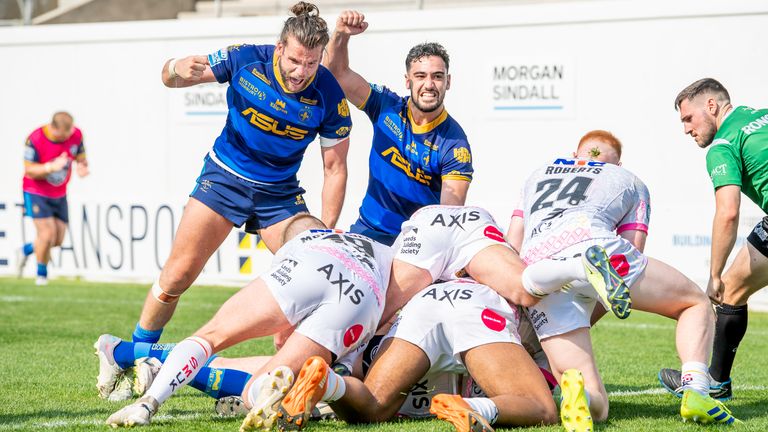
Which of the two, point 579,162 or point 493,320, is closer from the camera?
point 493,320

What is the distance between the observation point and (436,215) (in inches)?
228

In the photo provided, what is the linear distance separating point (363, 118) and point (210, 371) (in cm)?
903

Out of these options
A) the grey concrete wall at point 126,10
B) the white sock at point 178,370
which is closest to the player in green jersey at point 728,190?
the white sock at point 178,370

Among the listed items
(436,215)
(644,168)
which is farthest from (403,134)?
(644,168)

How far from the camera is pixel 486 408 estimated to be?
191 inches

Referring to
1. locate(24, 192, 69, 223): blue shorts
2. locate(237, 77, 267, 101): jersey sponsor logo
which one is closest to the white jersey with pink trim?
locate(237, 77, 267, 101): jersey sponsor logo

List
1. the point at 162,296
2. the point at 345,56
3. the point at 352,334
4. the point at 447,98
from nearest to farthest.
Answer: the point at 352,334, the point at 162,296, the point at 345,56, the point at 447,98

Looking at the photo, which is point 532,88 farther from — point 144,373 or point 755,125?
point 144,373

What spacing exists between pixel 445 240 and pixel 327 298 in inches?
30.9

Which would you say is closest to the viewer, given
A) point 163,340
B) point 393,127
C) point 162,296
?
point 162,296

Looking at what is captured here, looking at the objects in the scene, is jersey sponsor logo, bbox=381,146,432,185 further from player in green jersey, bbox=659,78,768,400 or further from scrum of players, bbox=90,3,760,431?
player in green jersey, bbox=659,78,768,400

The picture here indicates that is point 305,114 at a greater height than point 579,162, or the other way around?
point 305,114

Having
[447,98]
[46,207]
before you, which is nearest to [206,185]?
[447,98]

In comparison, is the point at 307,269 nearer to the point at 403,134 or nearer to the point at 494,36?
the point at 403,134
